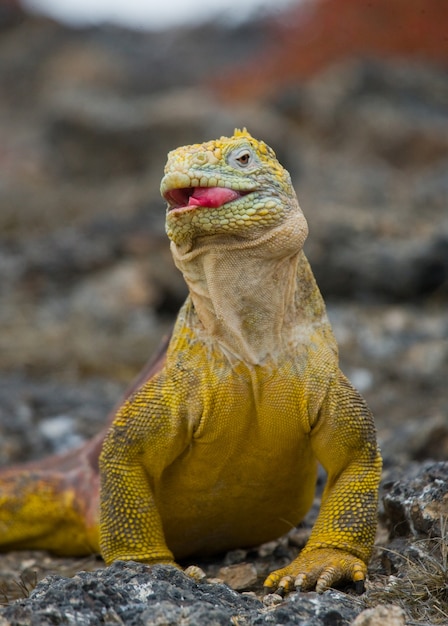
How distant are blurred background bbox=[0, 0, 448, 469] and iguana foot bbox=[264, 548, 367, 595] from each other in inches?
95.9

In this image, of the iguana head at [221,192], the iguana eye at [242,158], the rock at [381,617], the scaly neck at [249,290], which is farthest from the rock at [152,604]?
the iguana eye at [242,158]

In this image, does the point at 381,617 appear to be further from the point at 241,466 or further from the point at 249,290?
the point at 249,290

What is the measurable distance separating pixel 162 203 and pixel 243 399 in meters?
10.8

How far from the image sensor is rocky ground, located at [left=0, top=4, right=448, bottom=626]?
3994 millimetres

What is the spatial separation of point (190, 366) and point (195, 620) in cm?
150

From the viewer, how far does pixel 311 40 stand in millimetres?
28312

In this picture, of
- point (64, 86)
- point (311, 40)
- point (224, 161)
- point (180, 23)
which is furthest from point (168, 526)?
point (180, 23)

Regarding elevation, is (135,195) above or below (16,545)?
above

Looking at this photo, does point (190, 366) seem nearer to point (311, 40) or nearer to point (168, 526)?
point (168, 526)

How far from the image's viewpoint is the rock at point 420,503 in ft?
14.9

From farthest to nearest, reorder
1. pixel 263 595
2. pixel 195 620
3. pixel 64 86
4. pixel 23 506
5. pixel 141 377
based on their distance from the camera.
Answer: pixel 64 86
pixel 23 506
pixel 141 377
pixel 263 595
pixel 195 620

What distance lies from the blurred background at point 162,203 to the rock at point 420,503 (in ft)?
5.89

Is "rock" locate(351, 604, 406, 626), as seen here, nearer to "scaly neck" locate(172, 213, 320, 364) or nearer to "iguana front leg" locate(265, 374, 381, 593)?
"iguana front leg" locate(265, 374, 381, 593)

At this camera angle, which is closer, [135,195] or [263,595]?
[263,595]
